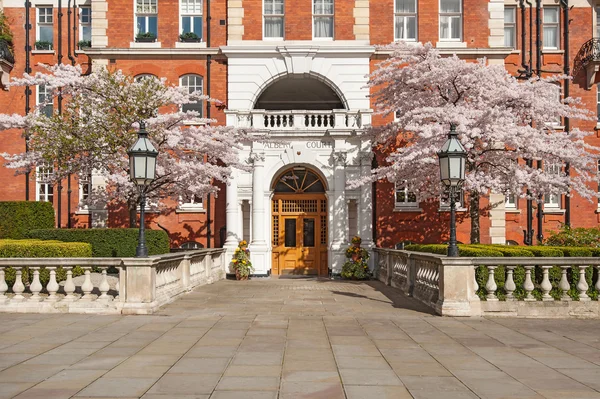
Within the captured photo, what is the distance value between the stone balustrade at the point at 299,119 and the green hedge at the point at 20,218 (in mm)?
8251

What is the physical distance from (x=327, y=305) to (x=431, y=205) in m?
13.4

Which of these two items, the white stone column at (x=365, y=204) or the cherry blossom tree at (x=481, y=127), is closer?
the cherry blossom tree at (x=481, y=127)

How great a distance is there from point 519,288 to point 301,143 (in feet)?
47.2

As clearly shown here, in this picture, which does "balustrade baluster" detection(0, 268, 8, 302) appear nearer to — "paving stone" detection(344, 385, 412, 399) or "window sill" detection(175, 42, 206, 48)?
"paving stone" detection(344, 385, 412, 399)

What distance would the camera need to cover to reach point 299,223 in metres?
28.2

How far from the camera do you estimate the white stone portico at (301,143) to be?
88.8 ft

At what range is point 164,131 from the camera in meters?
22.4

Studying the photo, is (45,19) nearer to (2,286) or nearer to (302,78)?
(302,78)

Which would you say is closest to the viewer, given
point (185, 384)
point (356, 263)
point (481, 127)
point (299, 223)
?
point (185, 384)

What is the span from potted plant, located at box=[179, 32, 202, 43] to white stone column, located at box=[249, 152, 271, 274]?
5996 mm

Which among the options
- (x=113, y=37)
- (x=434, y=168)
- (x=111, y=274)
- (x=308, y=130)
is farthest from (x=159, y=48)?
(x=434, y=168)

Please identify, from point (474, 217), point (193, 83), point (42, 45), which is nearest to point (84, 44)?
point (42, 45)

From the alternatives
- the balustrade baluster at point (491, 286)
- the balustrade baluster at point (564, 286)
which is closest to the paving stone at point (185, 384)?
the balustrade baluster at point (491, 286)

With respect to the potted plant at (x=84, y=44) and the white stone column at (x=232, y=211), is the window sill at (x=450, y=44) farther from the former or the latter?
the potted plant at (x=84, y=44)
